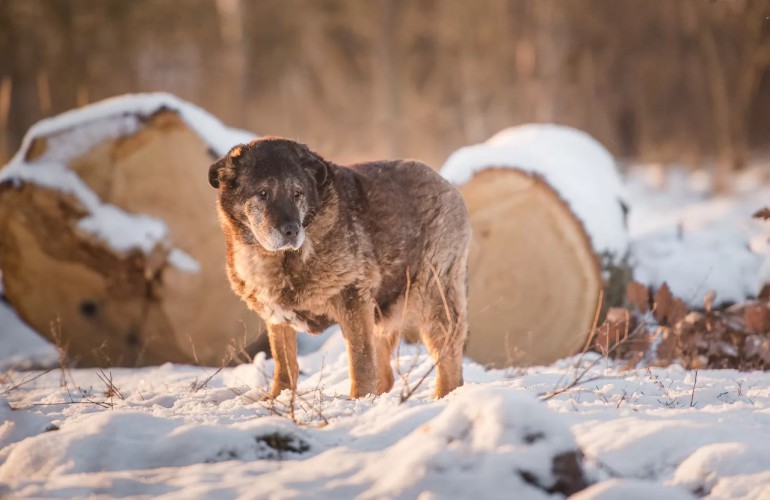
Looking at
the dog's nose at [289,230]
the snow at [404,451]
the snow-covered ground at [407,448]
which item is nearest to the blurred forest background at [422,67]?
the dog's nose at [289,230]

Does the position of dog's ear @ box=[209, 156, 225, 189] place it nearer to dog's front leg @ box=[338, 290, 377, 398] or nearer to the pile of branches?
dog's front leg @ box=[338, 290, 377, 398]

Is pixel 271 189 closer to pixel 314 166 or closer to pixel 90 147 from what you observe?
pixel 314 166

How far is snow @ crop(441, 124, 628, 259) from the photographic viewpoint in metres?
6.96

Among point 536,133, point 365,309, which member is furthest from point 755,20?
point 365,309

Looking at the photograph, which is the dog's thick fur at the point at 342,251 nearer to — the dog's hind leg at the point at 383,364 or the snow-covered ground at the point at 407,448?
the dog's hind leg at the point at 383,364

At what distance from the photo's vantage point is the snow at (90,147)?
280 inches

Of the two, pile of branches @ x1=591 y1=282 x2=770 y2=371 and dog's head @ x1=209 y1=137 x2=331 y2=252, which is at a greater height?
dog's head @ x1=209 y1=137 x2=331 y2=252

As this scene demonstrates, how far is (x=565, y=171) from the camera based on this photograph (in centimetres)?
717

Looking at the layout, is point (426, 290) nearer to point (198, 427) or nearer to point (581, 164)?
point (198, 427)

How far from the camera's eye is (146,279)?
7.29 meters

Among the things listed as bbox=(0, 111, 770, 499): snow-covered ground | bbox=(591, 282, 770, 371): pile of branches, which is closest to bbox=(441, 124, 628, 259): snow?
bbox=(591, 282, 770, 371): pile of branches

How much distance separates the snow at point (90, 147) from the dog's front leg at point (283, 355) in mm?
2614

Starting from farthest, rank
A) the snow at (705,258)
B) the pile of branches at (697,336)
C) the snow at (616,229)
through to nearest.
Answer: the snow at (705,258)
the snow at (616,229)
the pile of branches at (697,336)

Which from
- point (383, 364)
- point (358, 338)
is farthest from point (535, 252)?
point (358, 338)
